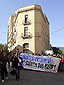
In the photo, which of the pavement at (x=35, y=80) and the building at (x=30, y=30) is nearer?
the pavement at (x=35, y=80)

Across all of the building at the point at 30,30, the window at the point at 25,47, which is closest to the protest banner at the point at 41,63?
the building at the point at 30,30

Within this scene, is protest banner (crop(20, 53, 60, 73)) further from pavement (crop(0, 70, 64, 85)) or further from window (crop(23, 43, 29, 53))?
window (crop(23, 43, 29, 53))

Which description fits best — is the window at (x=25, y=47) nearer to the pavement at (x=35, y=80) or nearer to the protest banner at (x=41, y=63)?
the protest banner at (x=41, y=63)

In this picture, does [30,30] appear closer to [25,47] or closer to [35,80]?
[25,47]

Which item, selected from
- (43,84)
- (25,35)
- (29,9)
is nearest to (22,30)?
(25,35)

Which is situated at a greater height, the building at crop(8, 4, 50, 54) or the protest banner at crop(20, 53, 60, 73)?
the building at crop(8, 4, 50, 54)

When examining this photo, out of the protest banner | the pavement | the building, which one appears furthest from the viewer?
the building

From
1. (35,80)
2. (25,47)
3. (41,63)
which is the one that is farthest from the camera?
(25,47)

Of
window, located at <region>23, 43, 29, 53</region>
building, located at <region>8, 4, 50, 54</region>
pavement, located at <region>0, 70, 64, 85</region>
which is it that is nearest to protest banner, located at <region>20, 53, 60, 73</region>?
pavement, located at <region>0, 70, 64, 85</region>

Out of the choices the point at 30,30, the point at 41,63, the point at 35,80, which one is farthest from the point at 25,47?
the point at 35,80

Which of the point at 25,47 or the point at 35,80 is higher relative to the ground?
the point at 25,47

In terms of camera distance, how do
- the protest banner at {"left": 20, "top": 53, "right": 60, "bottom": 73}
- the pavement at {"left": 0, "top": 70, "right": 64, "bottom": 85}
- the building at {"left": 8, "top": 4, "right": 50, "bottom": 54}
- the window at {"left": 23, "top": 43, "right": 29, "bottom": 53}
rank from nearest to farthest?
1. the pavement at {"left": 0, "top": 70, "right": 64, "bottom": 85}
2. the protest banner at {"left": 20, "top": 53, "right": 60, "bottom": 73}
3. the building at {"left": 8, "top": 4, "right": 50, "bottom": 54}
4. the window at {"left": 23, "top": 43, "right": 29, "bottom": 53}

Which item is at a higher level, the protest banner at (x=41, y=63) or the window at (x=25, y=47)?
the window at (x=25, y=47)

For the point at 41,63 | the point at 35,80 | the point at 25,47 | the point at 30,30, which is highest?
the point at 30,30
